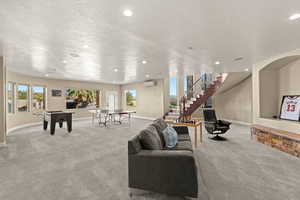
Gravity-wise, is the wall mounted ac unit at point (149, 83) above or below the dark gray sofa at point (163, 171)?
above

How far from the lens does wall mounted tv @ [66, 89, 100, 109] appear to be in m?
9.22

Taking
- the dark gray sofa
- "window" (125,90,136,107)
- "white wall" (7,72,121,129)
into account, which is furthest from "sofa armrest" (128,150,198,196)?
"window" (125,90,136,107)

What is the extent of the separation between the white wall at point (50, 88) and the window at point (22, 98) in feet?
0.72

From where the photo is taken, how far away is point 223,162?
3.01 m

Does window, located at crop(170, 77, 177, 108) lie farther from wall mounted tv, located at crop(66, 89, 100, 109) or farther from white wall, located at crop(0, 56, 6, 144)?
white wall, located at crop(0, 56, 6, 144)

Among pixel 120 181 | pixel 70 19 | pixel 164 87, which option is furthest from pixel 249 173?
pixel 164 87

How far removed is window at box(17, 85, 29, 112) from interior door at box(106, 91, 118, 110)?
4.79m

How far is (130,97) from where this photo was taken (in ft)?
36.9

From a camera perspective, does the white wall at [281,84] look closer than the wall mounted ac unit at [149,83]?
Yes

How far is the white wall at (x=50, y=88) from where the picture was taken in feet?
21.3

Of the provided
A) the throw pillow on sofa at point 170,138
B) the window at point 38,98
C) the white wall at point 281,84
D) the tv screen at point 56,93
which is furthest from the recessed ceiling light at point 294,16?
the tv screen at point 56,93

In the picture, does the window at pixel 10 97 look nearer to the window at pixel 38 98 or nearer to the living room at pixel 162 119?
the window at pixel 38 98

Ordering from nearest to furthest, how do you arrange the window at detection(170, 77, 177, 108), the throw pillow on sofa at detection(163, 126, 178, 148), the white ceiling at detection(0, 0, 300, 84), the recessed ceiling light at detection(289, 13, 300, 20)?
the white ceiling at detection(0, 0, 300, 84) → the recessed ceiling light at detection(289, 13, 300, 20) → the throw pillow on sofa at detection(163, 126, 178, 148) → the window at detection(170, 77, 177, 108)

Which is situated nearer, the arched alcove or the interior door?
the arched alcove
